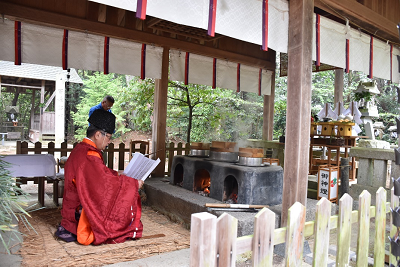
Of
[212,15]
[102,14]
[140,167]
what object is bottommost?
[140,167]

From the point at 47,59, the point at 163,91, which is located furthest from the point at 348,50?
the point at 47,59

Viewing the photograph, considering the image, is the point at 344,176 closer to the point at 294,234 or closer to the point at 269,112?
the point at 269,112

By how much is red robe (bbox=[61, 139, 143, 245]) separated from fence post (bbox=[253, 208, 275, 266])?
Result: 2571 millimetres

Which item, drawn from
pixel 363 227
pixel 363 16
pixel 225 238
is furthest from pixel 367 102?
pixel 225 238

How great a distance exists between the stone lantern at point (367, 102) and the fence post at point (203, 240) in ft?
37.6

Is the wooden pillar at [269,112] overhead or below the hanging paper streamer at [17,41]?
below

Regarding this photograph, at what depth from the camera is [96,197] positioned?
3.94 m

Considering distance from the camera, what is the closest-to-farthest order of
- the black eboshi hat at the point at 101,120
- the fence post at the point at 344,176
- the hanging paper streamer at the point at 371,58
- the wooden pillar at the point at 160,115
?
1. the black eboshi hat at the point at 101,120
2. the hanging paper streamer at the point at 371,58
3. the fence post at the point at 344,176
4. the wooden pillar at the point at 160,115

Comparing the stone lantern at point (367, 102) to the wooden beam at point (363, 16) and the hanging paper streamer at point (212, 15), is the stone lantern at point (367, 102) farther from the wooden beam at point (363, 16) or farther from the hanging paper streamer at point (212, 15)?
the hanging paper streamer at point (212, 15)

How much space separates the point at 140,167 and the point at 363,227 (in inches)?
111

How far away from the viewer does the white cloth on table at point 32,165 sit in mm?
5023

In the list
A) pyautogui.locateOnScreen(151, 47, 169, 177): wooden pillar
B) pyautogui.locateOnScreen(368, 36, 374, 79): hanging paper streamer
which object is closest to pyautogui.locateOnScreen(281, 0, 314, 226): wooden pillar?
pyautogui.locateOnScreen(368, 36, 374, 79): hanging paper streamer

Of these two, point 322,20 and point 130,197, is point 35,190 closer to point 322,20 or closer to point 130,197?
point 130,197

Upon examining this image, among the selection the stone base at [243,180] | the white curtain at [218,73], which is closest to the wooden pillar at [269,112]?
the white curtain at [218,73]
